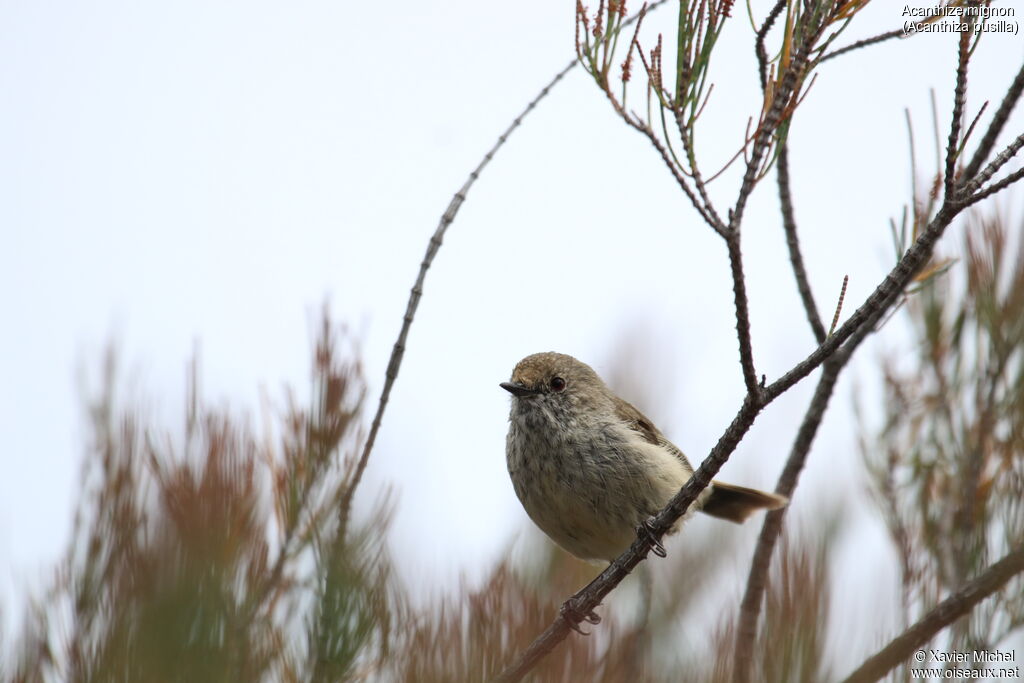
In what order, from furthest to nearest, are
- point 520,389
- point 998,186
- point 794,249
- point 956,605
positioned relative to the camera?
point 520,389
point 794,249
point 956,605
point 998,186

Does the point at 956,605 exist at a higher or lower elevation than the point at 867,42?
lower

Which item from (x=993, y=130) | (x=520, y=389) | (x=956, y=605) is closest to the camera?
(x=956, y=605)

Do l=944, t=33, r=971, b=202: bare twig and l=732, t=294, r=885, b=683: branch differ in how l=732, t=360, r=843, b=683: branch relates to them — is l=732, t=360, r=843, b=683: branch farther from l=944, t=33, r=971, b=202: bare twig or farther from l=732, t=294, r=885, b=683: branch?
l=944, t=33, r=971, b=202: bare twig

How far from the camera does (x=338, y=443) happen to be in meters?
2.09

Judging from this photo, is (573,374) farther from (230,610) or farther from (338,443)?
(230,610)

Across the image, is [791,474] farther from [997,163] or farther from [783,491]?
[997,163]

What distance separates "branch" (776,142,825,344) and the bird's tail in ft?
4.37

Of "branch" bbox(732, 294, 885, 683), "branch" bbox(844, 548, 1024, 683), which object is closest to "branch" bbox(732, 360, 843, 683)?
"branch" bbox(732, 294, 885, 683)

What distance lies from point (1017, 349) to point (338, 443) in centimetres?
221

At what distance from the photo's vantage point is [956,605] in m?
2.67

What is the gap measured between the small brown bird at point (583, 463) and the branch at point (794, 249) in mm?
846

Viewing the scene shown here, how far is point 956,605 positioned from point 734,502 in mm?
2517

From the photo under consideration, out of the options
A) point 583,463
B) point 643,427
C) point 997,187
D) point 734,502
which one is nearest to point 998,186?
point 997,187

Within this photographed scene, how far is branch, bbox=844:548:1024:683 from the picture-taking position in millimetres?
2516
